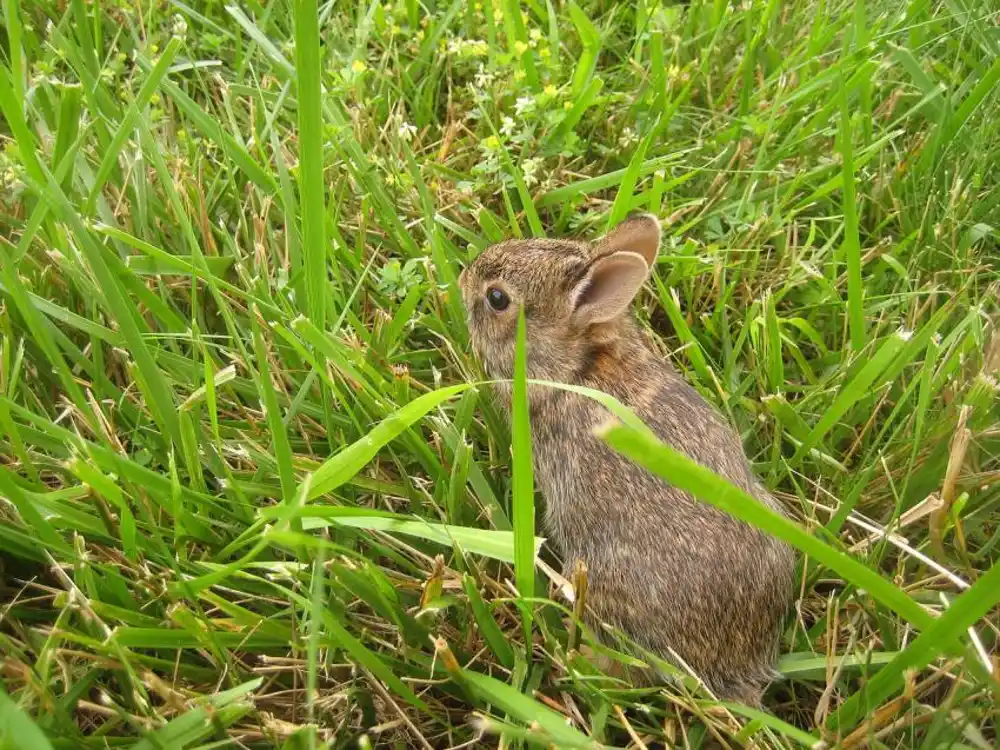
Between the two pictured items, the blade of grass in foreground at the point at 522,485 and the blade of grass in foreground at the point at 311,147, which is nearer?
the blade of grass in foreground at the point at 522,485

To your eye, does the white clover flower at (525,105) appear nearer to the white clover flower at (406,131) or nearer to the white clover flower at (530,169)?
the white clover flower at (530,169)

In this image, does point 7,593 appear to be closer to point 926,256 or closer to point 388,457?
point 388,457

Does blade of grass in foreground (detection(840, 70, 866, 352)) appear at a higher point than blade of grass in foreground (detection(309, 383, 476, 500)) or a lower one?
higher

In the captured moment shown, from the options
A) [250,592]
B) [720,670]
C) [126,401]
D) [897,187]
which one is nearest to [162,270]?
[126,401]

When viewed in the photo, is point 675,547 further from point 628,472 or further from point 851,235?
point 851,235

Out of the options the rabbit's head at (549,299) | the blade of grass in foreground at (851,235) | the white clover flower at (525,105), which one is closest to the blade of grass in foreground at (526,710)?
the rabbit's head at (549,299)

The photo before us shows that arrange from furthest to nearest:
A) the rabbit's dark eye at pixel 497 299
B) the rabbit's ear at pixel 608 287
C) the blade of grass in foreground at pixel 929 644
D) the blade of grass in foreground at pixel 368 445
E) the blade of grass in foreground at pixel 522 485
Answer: the rabbit's dark eye at pixel 497 299, the rabbit's ear at pixel 608 287, the blade of grass in foreground at pixel 368 445, the blade of grass in foreground at pixel 522 485, the blade of grass in foreground at pixel 929 644

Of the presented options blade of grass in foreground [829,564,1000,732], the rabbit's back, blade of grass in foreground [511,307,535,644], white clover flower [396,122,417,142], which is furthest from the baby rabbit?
white clover flower [396,122,417,142]

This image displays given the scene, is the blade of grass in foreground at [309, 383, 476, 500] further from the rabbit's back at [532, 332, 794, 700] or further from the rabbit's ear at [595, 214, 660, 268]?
the rabbit's ear at [595, 214, 660, 268]
